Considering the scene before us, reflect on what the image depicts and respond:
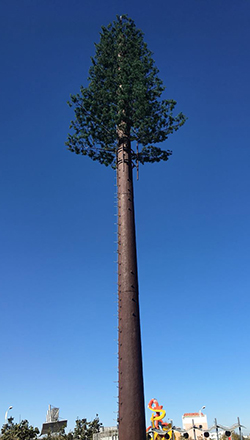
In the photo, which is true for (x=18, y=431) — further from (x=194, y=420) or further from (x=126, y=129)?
(x=194, y=420)

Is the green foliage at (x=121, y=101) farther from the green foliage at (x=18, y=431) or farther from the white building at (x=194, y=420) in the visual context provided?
the white building at (x=194, y=420)

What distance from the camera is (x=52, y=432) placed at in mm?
52188

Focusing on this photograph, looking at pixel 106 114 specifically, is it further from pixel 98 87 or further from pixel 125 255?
pixel 125 255

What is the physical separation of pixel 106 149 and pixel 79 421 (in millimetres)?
53795

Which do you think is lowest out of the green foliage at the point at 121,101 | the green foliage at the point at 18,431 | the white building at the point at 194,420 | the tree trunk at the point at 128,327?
the white building at the point at 194,420

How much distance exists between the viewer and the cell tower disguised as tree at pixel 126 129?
1212cm

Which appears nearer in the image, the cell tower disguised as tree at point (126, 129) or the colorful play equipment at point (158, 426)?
the cell tower disguised as tree at point (126, 129)

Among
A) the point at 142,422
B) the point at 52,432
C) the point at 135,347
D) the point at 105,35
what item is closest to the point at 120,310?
the point at 135,347

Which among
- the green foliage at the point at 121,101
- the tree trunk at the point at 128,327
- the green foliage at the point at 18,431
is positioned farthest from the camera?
the green foliage at the point at 18,431

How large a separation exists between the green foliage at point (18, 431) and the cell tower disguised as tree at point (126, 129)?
135 ft

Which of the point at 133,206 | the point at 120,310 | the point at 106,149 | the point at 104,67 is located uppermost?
the point at 104,67

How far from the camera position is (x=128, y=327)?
40.9 ft

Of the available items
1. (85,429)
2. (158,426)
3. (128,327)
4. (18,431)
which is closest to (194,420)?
(85,429)

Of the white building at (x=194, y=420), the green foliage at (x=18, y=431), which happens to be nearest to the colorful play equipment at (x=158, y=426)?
the green foliage at (x=18, y=431)
